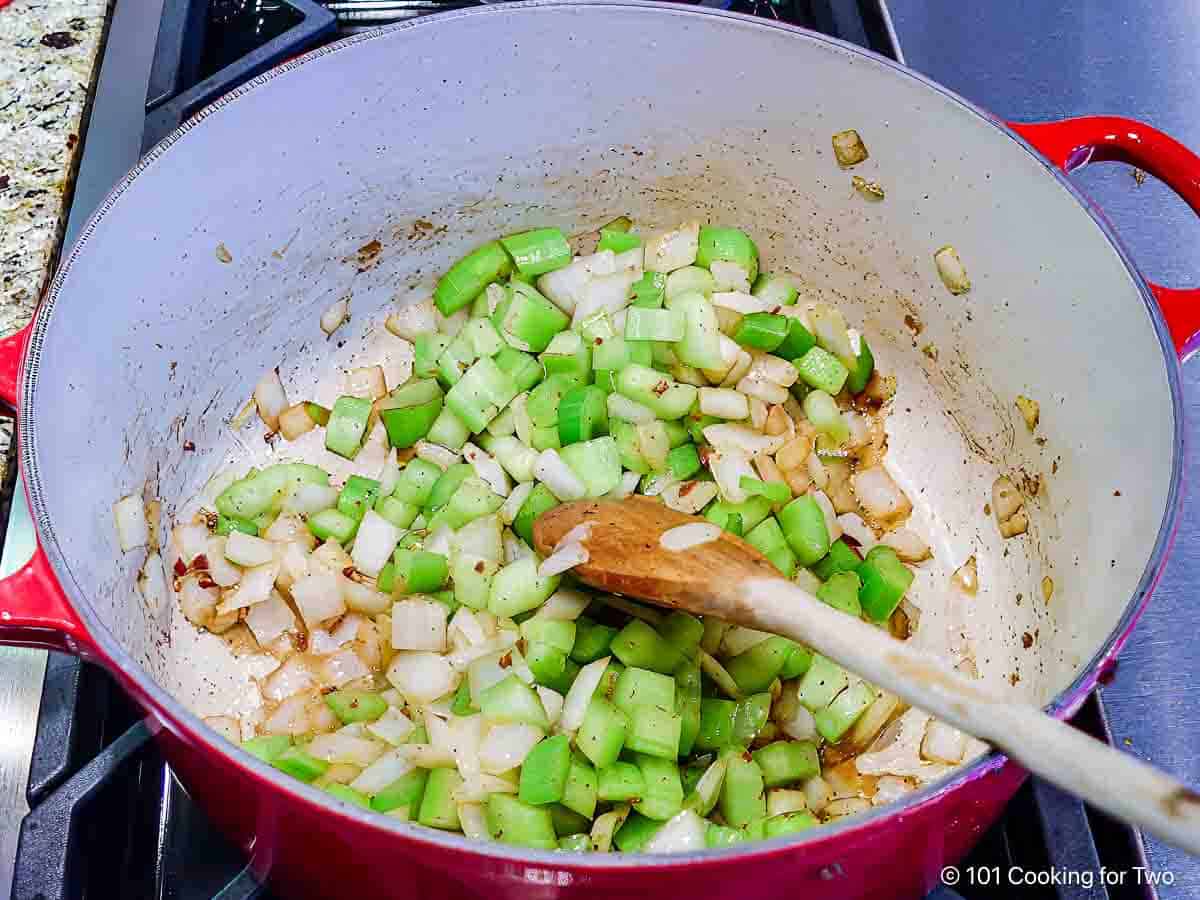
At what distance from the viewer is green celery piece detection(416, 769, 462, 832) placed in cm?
92

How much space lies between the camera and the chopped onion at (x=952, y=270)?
1184 millimetres

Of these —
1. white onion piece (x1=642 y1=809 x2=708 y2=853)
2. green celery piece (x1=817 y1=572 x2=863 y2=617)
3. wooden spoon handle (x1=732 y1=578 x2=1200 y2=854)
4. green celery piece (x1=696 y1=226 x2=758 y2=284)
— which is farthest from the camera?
green celery piece (x1=696 y1=226 x2=758 y2=284)

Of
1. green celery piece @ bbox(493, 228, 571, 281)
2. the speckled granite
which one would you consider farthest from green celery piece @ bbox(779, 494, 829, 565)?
the speckled granite

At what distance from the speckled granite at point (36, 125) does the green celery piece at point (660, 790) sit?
0.78m

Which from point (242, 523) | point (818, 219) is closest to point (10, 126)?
point (242, 523)

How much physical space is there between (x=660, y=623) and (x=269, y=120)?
Result: 0.66 m

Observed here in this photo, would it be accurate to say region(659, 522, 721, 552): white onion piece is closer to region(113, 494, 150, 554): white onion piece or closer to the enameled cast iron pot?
the enameled cast iron pot

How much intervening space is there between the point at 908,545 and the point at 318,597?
663mm

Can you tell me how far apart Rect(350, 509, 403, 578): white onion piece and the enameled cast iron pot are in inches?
6.2

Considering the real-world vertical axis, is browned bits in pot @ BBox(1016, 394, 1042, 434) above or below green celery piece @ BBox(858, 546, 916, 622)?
above

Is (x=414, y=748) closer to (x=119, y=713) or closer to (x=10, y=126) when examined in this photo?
(x=119, y=713)

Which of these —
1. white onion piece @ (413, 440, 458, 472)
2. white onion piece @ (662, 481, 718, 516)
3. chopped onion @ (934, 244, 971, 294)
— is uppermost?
chopped onion @ (934, 244, 971, 294)

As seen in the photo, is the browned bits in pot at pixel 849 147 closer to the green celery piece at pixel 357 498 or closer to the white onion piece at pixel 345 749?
the green celery piece at pixel 357 498

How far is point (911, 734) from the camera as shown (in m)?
1.06
